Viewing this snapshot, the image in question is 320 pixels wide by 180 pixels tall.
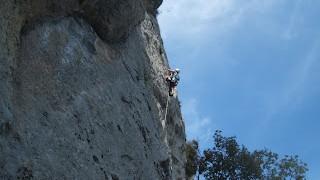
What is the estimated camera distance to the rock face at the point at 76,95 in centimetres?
933

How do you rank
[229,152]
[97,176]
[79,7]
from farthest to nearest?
1. [229,152]
2. [79,7]
3. [97,176]

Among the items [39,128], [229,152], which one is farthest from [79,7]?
[229,152]

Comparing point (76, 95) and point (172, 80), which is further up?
point (172, 80)

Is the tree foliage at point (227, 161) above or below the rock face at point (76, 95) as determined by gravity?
above

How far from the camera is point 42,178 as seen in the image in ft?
29.3

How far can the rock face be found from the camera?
9.33 m

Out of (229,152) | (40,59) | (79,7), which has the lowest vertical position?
(40,59)

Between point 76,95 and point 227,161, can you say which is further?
point 227,161

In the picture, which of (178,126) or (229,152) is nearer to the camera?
(178,126)

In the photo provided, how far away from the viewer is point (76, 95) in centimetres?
1149

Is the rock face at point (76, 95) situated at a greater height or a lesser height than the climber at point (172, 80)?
lesser

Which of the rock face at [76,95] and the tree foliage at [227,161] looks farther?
the tree foliage at [227,161]

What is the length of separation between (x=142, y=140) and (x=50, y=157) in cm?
541

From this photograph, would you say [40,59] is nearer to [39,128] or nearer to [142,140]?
[39,128]
